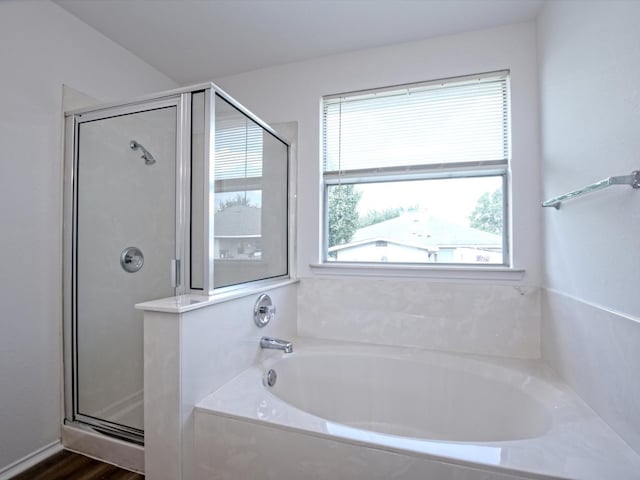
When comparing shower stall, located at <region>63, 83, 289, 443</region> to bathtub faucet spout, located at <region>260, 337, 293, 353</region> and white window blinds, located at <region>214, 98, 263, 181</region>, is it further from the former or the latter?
bathtub faucet spout, located at <region>260, 337, 293, 353</region>

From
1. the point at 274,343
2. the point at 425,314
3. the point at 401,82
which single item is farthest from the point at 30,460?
the point at 401,82

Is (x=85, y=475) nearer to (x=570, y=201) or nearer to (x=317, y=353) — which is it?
(x=317, y=353)

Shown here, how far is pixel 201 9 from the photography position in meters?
1.75

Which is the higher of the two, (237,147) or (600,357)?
(237,147)

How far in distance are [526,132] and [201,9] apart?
6.32 feet

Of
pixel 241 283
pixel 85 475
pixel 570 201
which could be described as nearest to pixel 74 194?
pixel 241 283

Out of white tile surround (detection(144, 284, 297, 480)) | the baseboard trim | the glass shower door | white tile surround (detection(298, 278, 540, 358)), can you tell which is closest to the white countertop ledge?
white tile surround (detection(144, 284, 297, 480))

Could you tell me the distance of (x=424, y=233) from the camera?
208cm

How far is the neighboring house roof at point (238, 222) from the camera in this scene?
5.17ft

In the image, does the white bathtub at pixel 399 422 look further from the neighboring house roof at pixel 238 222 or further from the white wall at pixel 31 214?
the white wall at pixel 31 214

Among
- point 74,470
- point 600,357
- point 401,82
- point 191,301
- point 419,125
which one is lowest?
point 74,470

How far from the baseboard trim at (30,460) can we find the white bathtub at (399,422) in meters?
0.96

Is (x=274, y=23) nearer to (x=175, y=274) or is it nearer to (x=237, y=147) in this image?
(x=237, y=147)

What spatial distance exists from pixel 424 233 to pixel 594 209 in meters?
0.93
